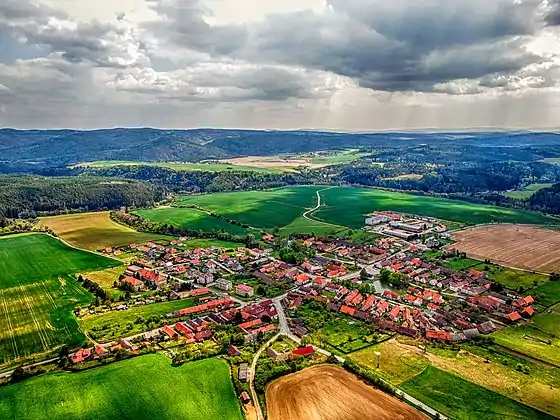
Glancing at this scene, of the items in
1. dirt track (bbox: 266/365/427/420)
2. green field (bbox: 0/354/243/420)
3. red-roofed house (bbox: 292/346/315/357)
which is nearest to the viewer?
green field (bbox: 0/354/243/420)

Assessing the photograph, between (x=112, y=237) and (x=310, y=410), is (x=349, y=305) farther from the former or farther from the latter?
(x=112, y=237)

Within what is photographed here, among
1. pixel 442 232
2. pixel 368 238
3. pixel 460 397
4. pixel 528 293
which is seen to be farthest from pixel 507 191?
pixel 460 397

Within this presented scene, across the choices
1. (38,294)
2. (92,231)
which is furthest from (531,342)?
(92,231)

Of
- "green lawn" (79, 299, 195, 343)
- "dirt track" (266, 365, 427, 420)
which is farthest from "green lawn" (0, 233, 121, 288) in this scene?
"dirt track" (266, 365, 427, 420)

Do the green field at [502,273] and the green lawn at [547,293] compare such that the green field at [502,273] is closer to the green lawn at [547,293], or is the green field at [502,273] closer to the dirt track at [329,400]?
the green lawn at [547,293]

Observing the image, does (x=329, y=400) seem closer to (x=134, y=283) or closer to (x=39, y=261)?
(x=134, y=283)

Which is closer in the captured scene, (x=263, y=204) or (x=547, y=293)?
(x=547, y=293)

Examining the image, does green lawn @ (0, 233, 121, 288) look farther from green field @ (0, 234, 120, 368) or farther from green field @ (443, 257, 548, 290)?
green field @ (443, 257, 548, 290)
